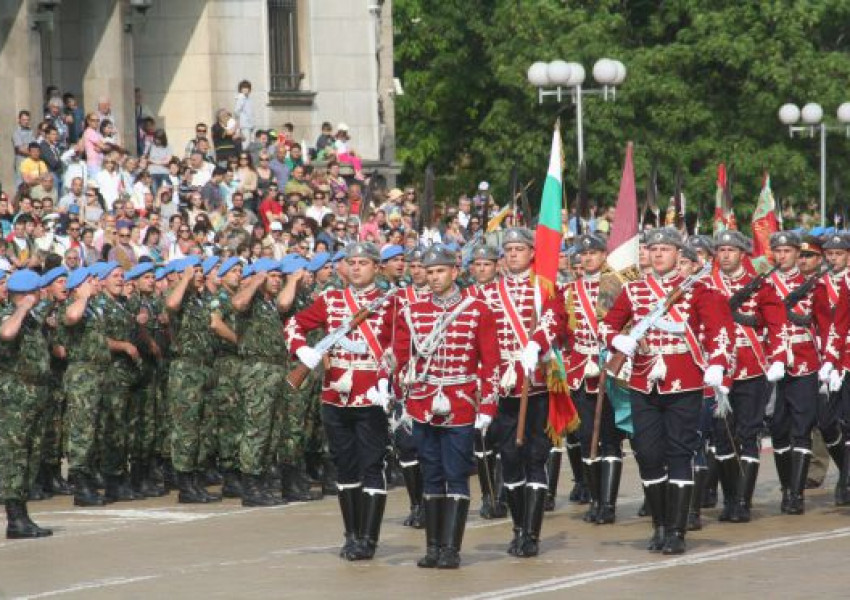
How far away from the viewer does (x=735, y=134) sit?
1845 inches

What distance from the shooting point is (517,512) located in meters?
16.7

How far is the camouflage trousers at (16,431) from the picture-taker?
58.9 ft

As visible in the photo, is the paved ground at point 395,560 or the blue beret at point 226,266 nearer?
the paved ground at point 395,560

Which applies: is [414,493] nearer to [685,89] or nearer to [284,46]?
[284,46]

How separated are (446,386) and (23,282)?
3.45 meters

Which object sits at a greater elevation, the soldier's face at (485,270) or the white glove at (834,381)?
the soldier's face at (485,270)

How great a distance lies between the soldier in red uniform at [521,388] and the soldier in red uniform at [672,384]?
0.60 meters

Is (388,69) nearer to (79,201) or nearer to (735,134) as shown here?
(735,134)

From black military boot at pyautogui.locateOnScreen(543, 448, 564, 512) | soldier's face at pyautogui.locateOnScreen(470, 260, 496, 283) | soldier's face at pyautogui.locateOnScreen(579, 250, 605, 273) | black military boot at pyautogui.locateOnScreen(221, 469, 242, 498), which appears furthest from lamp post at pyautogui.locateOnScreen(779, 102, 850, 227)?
soldier's face at pyautogui.locateOnScreen(470, 260, 496, 283)

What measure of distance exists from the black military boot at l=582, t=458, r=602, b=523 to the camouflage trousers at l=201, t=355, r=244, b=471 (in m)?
3.35

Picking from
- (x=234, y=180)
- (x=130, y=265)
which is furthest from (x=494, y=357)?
(x=234, y=180)

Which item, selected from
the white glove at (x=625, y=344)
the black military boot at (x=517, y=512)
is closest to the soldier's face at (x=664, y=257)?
the white glove at (x=625, y=344)

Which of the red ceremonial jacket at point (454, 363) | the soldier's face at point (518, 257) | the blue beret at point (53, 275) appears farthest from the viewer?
the blue beret at point (53, 275)

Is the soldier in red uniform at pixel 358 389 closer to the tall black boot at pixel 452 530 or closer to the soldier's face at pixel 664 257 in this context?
the tall black boot at pixel 452 530
